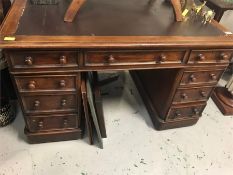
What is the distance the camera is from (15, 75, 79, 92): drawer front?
1.14m

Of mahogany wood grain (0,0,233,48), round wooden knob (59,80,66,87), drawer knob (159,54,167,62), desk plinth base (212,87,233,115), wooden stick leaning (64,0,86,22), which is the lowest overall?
desk plinth base (212,87,233,115)

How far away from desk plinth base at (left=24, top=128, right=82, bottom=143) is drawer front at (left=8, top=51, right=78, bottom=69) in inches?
21.1

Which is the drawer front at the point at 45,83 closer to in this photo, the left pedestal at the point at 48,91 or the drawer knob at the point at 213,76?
the left pedestal at the point at 48,91

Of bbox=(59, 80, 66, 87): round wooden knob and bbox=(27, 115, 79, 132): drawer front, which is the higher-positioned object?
bbox=(59, 80, 66, 87): round wooden knob

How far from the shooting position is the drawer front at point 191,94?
1.47 metres

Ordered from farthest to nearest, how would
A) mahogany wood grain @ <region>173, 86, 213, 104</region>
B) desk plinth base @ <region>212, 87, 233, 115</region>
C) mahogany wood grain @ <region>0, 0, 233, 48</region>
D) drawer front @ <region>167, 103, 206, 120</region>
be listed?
desk plinth base @ <region>212, 87, 233, 115</region> → drawer front @ <region>167, 103, 206, 120</region> → mahogany wood grain @ <region>173, 86, 213, 104</region> → mahogany wood grain @ <region>0, 0, 233, 48</region>

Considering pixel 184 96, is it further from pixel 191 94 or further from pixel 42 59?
pixel 42 59

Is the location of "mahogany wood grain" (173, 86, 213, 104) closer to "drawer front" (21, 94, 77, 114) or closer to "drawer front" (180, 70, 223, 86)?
"drawer front" (180, 70, 223, 86)

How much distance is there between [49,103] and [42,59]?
322mm

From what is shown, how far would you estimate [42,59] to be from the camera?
1070 mm

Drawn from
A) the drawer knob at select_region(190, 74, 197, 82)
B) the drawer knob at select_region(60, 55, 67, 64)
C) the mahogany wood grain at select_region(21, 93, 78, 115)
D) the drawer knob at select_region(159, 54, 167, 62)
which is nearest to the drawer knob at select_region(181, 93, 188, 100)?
the drawer knob at select_region(190, 74, 197, 82)

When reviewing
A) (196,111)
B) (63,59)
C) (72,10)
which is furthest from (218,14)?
(63,59)

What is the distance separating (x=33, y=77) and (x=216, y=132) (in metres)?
1.45

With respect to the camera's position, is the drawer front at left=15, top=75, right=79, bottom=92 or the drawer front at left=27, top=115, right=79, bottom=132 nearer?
the drawer front at left=15, top=75, right=79, bottom=92
